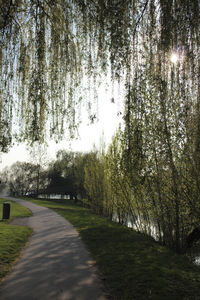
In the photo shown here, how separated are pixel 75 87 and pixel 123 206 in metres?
10.4

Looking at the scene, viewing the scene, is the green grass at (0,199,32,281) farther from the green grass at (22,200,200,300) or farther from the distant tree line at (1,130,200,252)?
the distant tree line at (1,130,200,252)

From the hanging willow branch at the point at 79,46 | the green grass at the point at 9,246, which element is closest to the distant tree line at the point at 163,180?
the hanging willow branch at the point at 79,46

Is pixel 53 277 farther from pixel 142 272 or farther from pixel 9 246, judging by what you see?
pixel 9 246

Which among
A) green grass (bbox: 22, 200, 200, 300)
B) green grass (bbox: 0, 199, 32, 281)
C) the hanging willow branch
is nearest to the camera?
the hanging willow branch

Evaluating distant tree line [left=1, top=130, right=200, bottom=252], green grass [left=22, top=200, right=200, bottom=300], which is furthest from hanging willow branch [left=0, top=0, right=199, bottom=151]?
green grass [left=22, top=200, right=200, bottom=300]

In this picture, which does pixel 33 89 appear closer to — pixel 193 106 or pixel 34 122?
pixel 34 122

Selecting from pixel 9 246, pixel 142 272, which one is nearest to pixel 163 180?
pixel 142 272

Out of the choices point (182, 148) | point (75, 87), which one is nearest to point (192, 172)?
point (182, 148)

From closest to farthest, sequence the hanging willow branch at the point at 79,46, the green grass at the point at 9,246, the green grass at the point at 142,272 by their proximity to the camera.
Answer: the hanging willow branch at the point at 79,46 → the green grass at the point at 142,272 → the green grass at the point at 9,246

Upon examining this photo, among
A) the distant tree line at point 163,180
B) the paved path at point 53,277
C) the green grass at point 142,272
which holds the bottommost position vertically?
the green grass at point 142,272

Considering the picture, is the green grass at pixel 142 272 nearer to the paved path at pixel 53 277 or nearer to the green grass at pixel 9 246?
the paved path at pixel 53 277

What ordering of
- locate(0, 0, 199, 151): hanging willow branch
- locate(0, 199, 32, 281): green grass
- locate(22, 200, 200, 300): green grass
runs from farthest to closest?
locate(0, 199, 32, 281): green grass → locate(22, 200, 200, 300): green grass → locate(0, 0, 199, 151): hanging willow branch

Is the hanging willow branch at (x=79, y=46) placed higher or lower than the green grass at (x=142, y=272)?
higher

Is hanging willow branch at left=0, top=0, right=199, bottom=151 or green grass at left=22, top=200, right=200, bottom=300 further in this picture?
green grass at left=22, top=200, right=200, bottom=300
